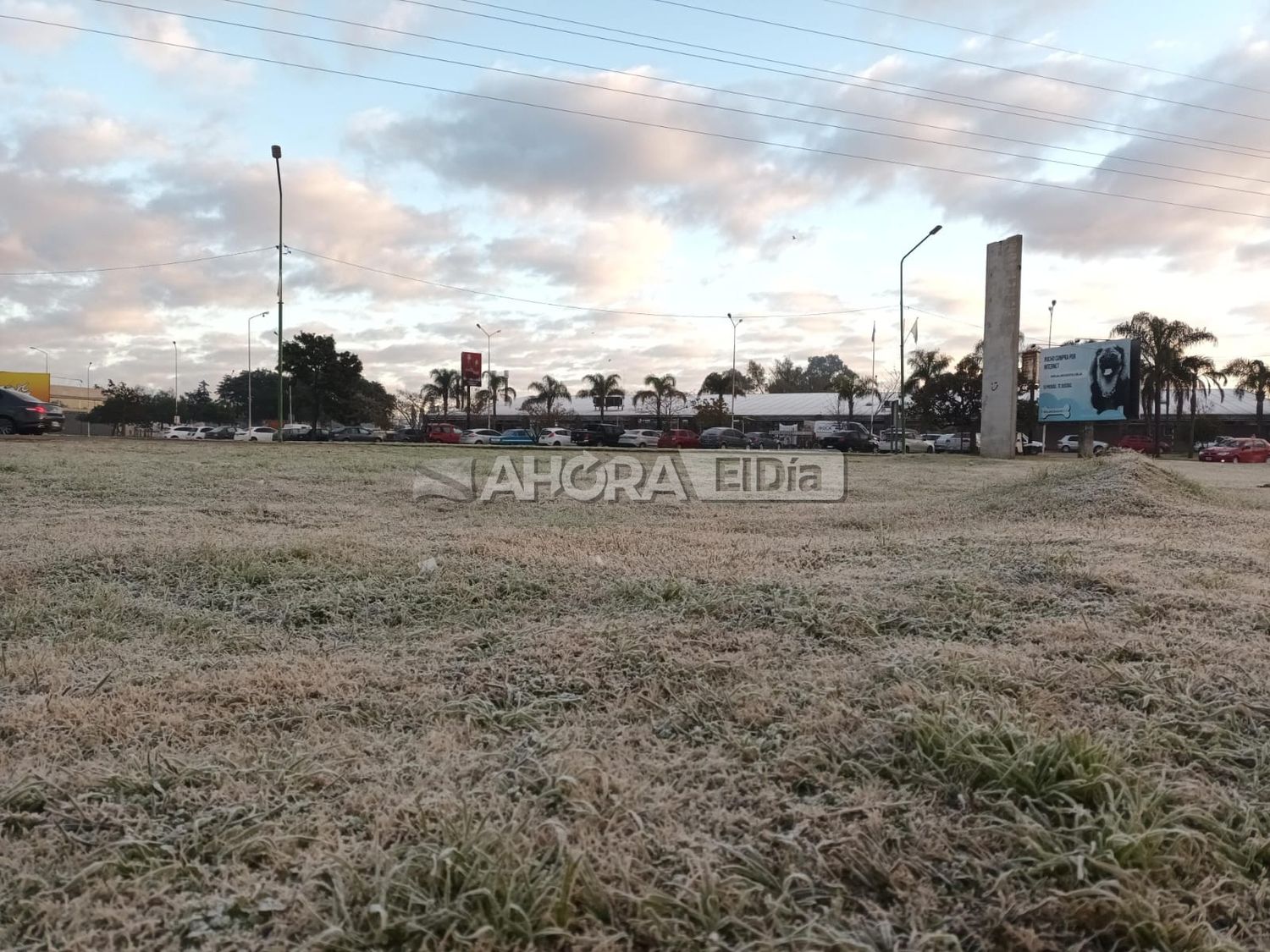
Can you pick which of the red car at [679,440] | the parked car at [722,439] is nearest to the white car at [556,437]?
the red car at [679,440]

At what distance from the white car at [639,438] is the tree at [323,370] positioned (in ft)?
79.4

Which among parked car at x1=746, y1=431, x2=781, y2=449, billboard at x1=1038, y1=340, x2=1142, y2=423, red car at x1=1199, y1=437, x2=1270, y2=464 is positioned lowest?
red car at x1=1199, y1=437, x2=1270, y2=464

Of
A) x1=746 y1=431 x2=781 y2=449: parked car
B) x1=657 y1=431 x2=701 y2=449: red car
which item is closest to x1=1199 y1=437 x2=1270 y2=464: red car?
x1=746 y1=431 x2=781 y2=449: parked car

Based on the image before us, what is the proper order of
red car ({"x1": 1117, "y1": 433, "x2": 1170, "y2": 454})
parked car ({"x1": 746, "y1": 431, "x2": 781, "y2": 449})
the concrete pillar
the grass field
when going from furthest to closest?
1. parked car ({"x1": 746, "y1": 431, "x2": 781, "y2": 449})
2. red car ({"x1": 1117, "y1": 433, "x2": 1170, "y2": 454})
3. the concrete pillar
4. the grass field

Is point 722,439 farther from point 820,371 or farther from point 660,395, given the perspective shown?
point 820,371

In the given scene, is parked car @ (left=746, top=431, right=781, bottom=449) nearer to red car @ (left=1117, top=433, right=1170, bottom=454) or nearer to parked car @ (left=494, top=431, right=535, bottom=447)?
parked car @ (left=494, top=431, right=535, bottom=447)

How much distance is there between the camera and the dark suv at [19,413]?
60.9 ft

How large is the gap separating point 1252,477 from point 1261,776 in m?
20.4

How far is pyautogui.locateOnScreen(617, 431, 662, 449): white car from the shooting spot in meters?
41.4

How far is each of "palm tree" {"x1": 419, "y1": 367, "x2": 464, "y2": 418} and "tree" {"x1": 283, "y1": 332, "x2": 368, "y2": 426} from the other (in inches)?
269

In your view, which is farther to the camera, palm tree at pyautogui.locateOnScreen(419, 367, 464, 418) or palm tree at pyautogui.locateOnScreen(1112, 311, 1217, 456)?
palm tree at pyautogui.locateOnScreen(419, 367, 464, 418)

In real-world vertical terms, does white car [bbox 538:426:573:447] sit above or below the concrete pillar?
below

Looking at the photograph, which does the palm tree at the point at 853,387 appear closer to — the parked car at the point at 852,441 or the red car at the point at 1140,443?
the parked car at the point at 852,441

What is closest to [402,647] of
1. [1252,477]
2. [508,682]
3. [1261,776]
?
[508,682]
